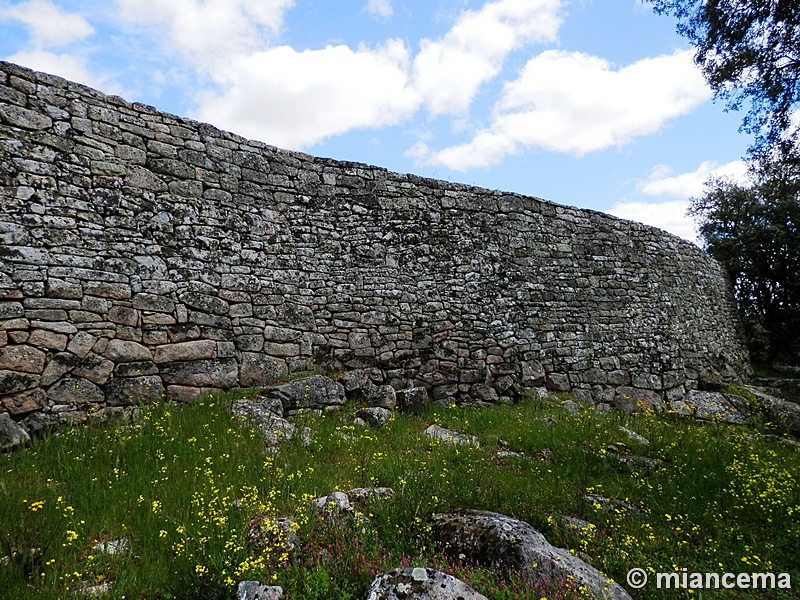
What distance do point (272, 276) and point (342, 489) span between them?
438 cm

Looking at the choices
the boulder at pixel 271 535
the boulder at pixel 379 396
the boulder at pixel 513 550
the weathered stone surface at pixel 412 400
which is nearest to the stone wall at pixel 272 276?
the weathered stone surface at pixel 412 400

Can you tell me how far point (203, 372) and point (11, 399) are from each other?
7.48 ft

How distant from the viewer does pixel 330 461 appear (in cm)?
563

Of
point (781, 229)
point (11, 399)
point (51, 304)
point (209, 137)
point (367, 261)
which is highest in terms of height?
point (781, 229)

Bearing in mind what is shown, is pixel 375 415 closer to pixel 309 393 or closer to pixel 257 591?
pixel 309 393

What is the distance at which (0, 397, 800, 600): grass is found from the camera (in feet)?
10.5

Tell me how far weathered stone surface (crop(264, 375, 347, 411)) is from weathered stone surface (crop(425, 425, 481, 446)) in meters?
1.59

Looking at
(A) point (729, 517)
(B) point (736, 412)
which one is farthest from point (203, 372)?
(B) point (736, 412)

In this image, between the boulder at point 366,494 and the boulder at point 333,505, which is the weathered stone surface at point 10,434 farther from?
the boulder at point 366,494

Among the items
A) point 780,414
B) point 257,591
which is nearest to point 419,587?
point 257,591

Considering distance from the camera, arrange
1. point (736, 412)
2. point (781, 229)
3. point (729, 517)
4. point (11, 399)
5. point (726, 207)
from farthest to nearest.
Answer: point (726, 207), point (781, 229), point (736, 412), point (11, 399), point (729, 517)

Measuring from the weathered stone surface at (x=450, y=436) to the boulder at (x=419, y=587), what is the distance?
363 cm

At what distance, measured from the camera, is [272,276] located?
26.5 feet

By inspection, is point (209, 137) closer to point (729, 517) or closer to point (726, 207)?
point (729, 517)
